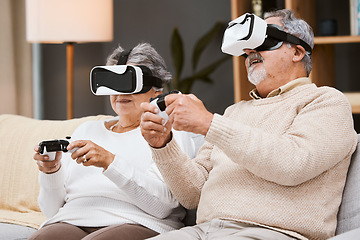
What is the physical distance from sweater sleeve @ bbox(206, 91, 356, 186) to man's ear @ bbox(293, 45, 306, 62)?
0.25 m

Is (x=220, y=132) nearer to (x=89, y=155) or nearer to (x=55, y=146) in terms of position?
(x=89, y=155)

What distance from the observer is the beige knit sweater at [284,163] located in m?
1.41

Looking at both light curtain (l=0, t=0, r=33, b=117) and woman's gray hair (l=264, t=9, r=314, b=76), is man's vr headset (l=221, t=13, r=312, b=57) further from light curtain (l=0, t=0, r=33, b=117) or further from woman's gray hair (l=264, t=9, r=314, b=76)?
light curtain (l=0, t=0, r=33, b=117)

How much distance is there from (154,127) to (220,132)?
0.22m

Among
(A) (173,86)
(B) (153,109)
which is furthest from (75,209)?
(A) (173,86)

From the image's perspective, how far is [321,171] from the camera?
1.45 metres

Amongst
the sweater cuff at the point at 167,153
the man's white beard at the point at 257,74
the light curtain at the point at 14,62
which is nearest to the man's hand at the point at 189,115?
the sweater cuff at the point at 167,153

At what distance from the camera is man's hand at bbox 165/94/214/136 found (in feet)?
4.65

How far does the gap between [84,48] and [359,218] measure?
269cm

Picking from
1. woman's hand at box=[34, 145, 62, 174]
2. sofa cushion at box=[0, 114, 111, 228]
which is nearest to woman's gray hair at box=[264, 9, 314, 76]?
woman's hand at box=[34, 145, 62, 174]

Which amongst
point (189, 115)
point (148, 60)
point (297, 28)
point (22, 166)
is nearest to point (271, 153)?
point (189, 115)

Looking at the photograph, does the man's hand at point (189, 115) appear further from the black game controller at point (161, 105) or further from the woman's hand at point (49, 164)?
the woman's hand at point (49, 164)

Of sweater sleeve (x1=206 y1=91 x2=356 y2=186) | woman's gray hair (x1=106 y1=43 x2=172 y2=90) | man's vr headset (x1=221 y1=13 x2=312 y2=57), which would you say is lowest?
sweater sleeve (x1=206 y1=91 x2=356 y2=186)

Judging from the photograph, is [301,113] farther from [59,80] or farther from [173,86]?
[59,80]
